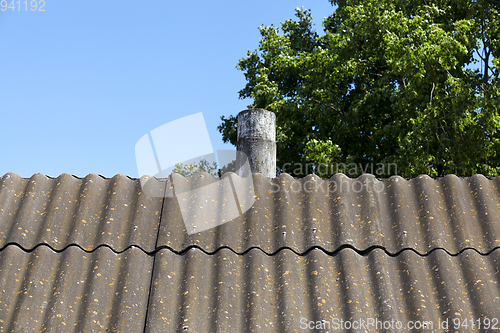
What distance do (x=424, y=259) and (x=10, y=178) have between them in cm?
278

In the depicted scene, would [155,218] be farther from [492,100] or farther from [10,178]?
[492,100]

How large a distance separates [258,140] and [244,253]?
1403 millimetres

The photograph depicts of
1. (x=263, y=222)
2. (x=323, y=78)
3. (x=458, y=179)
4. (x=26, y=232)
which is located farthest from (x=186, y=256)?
(x=323, y=78)

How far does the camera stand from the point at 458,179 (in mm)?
3000

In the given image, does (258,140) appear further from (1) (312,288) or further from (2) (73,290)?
(2) (73,290)

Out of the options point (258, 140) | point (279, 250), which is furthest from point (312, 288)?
point (258, 140)

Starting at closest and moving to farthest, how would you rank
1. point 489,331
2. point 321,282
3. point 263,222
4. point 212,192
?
point 489,331
point 321,282
point 263,222
point 212,192

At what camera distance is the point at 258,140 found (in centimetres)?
366

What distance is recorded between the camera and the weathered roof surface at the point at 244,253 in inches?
84.0

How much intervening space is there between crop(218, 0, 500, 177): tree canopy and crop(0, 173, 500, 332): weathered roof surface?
9327 mm

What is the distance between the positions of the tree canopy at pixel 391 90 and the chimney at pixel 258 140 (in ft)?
28.6

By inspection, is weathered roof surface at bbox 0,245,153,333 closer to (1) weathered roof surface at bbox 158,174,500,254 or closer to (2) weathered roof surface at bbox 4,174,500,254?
(2) weathered roof surface at bbox 4,174,500,254

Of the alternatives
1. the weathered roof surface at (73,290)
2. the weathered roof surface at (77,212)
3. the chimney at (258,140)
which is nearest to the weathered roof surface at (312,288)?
the weathered roof surface at (73,290)

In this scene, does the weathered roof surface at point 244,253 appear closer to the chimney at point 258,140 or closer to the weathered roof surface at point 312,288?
the weathered roof surface at point 312,288
